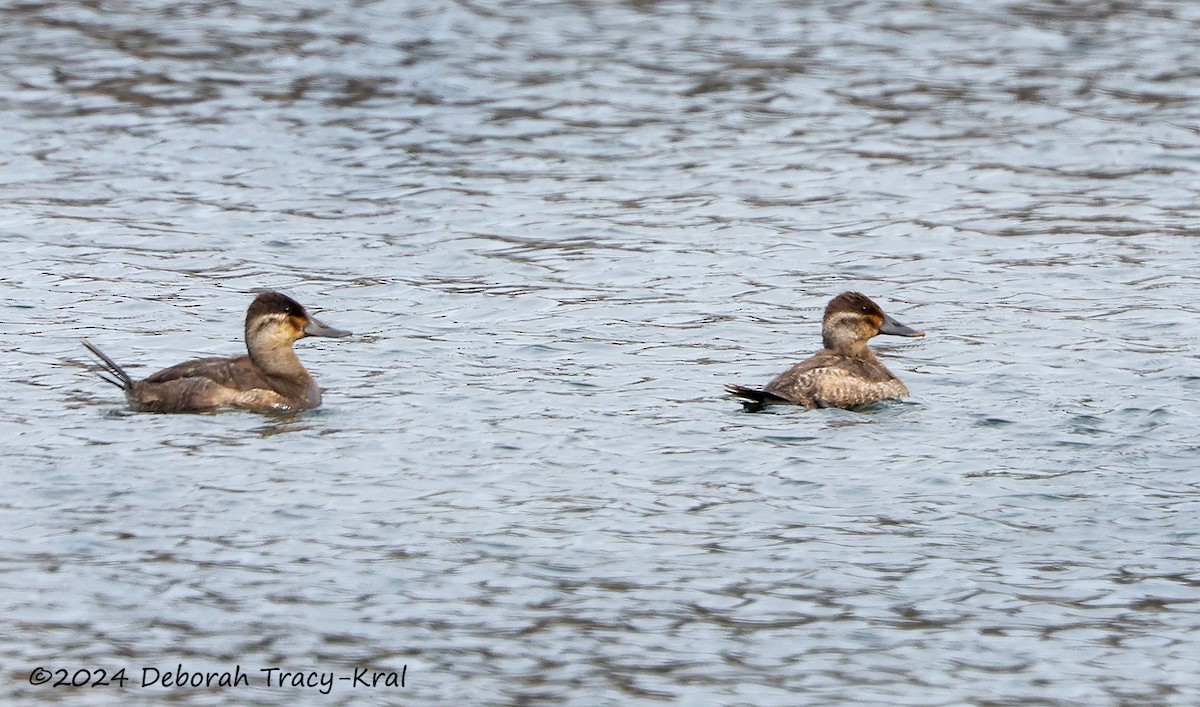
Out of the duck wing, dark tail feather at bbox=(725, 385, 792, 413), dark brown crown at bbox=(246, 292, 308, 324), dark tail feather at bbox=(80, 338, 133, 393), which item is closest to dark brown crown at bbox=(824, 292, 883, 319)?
dark tail feather at bbox=(725, 385, 792, 413)

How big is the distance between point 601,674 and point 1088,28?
17.7 m

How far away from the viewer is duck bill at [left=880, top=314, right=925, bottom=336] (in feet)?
43.3

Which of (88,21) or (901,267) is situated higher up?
(88,21)

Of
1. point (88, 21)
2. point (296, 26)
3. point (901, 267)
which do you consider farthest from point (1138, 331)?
point (88, 21)

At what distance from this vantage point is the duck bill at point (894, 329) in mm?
13211

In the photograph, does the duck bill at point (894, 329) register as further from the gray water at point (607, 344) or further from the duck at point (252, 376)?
the duck at point (252, 376)

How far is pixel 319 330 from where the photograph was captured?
13.1 meters

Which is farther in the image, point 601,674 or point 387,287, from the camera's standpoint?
point 387,287

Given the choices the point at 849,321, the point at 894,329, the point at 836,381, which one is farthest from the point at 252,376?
the point at 894,329

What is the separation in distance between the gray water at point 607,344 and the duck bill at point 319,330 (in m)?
0.36

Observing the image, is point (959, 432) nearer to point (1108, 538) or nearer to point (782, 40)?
point (1108, 538)

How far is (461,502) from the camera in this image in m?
10.4

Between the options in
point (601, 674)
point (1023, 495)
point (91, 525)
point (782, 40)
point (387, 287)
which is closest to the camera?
point (601, 674)

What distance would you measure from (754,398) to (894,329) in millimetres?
1519
